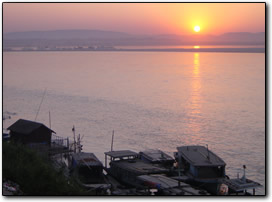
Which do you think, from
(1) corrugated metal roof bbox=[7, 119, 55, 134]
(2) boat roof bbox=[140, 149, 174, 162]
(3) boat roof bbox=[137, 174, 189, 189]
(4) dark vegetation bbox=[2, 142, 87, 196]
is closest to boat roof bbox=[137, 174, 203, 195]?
(3) boat roof bbox=[137, 174, 189, 189]

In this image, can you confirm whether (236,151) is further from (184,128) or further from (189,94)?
(189,94)

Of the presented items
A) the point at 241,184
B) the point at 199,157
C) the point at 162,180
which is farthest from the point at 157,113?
the point at 162,180

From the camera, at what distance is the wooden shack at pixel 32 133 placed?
10516 mm

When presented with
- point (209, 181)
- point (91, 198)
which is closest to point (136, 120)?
point (209, 181)

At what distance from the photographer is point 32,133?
1050cm

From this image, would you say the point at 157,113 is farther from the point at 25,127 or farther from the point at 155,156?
the point at 25,127

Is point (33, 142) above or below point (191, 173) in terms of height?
above

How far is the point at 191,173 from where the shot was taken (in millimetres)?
10016

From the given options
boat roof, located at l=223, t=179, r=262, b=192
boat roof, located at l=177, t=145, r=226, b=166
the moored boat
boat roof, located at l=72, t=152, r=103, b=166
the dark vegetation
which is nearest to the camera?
the dark vegetation

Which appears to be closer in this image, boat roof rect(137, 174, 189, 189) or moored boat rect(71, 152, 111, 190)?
boat roof rect(137, 174, 189, 189)

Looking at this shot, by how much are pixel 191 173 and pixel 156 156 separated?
3.85 feet

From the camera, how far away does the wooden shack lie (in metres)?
10.5

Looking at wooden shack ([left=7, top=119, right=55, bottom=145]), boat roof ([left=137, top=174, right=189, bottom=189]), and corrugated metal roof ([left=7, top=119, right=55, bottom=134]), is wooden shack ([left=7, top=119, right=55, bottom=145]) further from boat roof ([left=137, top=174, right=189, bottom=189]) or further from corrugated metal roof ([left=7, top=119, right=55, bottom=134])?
boat roof ([left=137, top=174, right=189, bottom=189])

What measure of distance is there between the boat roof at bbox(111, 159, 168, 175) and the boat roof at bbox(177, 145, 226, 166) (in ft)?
2.59
